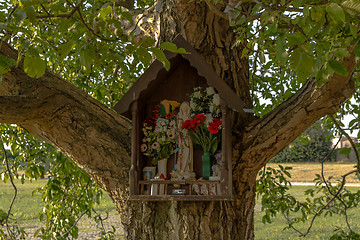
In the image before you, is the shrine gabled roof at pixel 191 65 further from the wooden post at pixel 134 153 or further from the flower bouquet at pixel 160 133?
the flower bouquet at pixel 160 133

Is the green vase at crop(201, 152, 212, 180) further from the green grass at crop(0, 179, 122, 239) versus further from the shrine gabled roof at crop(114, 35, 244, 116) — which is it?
the green grass at crop(0, 179, 122, 239)

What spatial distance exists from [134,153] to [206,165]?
0.48 meters

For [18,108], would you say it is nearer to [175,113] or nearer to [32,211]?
[175,113]

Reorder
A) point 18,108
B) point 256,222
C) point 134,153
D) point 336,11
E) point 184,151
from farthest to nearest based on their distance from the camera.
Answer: point 256,222
point 184,151
point 134,153
point 18,108
point 336,11

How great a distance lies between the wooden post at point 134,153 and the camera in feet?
8.50

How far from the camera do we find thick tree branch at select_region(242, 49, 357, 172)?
7.81 feet

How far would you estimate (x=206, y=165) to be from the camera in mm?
2633

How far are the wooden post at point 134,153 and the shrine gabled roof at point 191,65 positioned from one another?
54 millimetres

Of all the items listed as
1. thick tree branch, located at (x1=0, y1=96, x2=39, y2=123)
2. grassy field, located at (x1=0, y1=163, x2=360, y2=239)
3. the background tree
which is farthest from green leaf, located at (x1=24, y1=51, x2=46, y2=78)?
grassy field, located at (x1=0, y1=163, x2=360, y2=239)

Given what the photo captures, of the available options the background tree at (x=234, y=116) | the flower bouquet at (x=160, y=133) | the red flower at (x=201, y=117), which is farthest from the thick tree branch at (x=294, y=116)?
the flower bouquet at (x=160, y=133)

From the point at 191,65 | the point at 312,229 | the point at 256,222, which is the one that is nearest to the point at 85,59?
the point at 191,65

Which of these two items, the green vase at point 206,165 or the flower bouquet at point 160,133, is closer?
the green vase at point 206,165

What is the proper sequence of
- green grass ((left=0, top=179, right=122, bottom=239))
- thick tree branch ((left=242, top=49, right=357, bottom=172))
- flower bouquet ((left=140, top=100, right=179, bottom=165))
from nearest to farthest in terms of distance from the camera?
thick tree branch ((left=242, top=49, right=357, bottom=172)), flower bouquet ((left=140, top=100, right=179, bottom=165)), green grass ((left=0, top=179, right=122, bottom=239))

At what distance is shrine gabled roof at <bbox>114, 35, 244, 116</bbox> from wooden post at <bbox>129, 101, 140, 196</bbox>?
54mm
